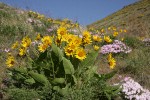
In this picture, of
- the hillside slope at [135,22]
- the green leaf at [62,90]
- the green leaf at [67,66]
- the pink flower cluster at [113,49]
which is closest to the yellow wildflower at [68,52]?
the green leaf at [67,66]

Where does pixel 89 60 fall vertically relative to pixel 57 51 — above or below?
below

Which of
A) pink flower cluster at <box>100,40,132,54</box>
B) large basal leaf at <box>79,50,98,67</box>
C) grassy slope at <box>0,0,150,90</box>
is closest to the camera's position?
large basal leaf at <box>79,50,98,67</box>

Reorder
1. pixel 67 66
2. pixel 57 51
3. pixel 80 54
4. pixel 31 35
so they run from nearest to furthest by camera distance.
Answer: pixel 80 54
pixel 67 66
pixel 57 51
pixel 31 35

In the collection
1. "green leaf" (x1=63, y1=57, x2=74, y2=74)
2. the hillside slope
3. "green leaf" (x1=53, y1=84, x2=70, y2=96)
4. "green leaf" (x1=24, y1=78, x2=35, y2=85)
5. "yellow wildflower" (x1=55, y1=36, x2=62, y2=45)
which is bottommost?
"green leaf" (x1=53, y1=84, x2=70, y2=96)

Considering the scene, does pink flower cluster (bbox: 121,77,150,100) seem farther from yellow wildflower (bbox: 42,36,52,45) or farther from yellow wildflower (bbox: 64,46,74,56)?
yellow wildflower (bbox: 42,36,52,45)

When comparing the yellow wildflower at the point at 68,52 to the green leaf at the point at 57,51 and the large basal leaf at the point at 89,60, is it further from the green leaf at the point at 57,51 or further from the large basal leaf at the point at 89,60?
the large basal leaf at the point at 89,60

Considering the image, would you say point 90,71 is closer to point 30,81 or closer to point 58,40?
point 58,40

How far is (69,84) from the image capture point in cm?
661

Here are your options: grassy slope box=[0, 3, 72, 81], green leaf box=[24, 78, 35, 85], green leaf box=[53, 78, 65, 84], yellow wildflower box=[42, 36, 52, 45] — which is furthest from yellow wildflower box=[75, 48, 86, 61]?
grassy slope box=[0, 3, 72, 81]

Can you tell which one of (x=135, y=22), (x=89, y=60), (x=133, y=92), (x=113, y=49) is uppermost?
(x=135, y=22)

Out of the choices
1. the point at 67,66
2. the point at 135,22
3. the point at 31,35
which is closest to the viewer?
the point at 67,66

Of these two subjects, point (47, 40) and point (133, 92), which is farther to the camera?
point (133, 92)

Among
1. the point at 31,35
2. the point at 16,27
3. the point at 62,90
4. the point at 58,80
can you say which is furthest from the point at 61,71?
the point at 16,27

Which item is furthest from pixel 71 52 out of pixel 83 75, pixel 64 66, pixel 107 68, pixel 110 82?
pixel 107 68
